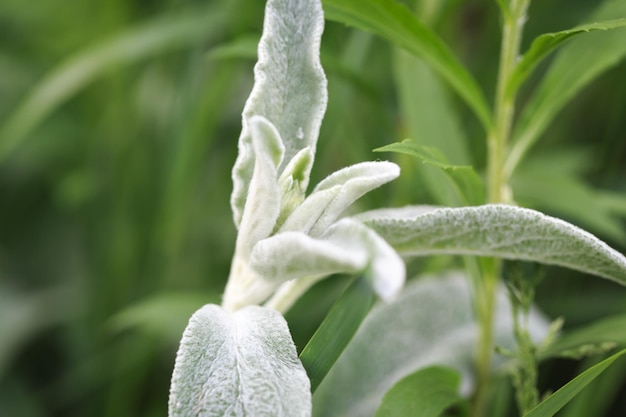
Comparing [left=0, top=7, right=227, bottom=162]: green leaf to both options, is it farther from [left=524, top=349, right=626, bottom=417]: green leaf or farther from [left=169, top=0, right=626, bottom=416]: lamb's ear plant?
[left=524, top=349, right=626, bottom=417]: green leaf

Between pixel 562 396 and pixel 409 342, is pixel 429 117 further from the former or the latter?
pixel 562 396

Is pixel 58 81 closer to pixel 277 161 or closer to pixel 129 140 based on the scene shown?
pixel 129 140

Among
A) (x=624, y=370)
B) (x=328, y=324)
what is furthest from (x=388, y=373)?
(x=624, y=370)

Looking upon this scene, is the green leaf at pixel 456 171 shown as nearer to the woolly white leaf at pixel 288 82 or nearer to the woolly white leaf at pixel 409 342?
the woolly white leaf at pixel 288 82

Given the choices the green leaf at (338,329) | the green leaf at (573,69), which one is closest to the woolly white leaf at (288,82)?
the green leaf at (338,329)

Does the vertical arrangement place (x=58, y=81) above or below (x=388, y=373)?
above

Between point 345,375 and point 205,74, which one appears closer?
point 345,375

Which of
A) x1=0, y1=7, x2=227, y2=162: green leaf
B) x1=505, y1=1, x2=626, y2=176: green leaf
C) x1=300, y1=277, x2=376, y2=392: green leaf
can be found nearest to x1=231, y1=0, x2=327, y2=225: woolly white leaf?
x1=300, y1=277, x2=376, y2=392: green leaf
